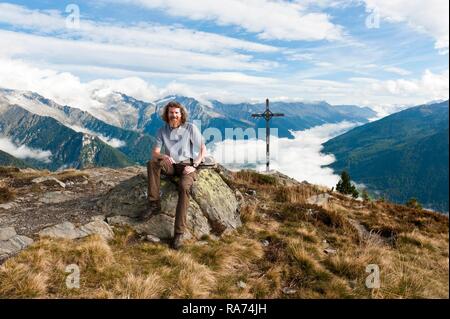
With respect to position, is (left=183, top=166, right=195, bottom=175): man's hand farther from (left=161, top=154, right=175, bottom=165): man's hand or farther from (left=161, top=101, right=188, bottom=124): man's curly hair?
(left=161, top=101, right=188, bottom=124): man's curly hair

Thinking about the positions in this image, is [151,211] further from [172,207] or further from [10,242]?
[10,242]

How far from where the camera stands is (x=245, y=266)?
9.48m

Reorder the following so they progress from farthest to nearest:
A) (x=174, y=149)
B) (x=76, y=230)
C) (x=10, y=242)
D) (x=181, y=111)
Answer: (x=174, y=149) → (x=181, y=111) → (x=76, y=230) → (x=10, y=242)

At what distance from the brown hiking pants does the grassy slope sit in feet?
2.94

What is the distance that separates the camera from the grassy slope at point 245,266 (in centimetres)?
755

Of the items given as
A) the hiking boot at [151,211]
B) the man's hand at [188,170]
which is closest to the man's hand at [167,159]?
the man's hand at [188,170]

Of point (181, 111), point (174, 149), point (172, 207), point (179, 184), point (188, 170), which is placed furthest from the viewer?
point (172, 207)

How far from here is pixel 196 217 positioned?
11.5 metres

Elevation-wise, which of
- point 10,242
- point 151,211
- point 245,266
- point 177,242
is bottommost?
point 245,266

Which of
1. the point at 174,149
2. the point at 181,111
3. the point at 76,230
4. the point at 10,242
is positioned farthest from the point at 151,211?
the point at 10,242

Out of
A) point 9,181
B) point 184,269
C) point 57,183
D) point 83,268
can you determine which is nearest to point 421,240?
point 184,269

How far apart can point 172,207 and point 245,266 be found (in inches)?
137
